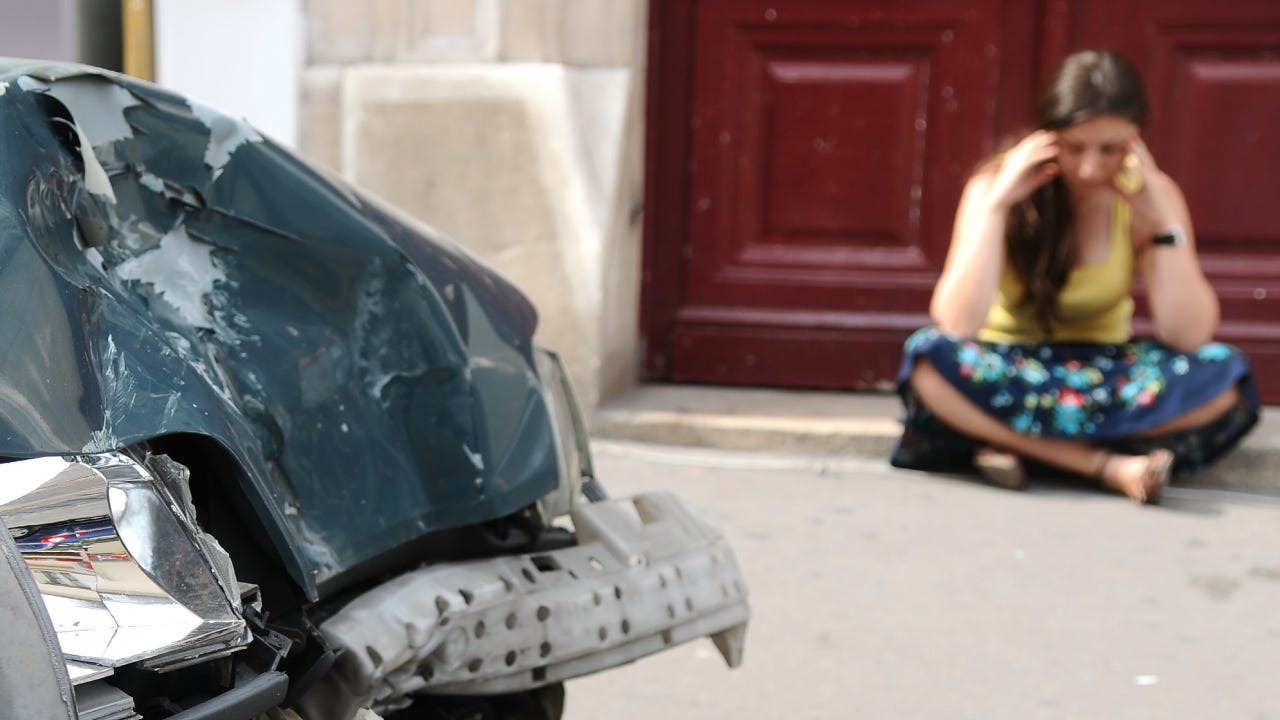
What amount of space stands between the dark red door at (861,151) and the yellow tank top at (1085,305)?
0.61m

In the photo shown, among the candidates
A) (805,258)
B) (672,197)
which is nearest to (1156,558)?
(805,258)

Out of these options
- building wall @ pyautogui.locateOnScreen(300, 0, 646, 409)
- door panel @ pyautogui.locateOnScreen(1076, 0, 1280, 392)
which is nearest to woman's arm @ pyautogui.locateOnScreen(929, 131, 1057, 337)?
door panel @ pyautogui.locateOnScreen(1076, 0, 1280, 392)

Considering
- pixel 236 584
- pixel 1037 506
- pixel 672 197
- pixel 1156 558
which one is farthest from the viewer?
pixel 672 197

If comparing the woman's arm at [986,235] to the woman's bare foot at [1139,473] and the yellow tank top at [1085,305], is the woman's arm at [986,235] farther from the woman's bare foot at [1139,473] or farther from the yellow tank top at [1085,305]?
the woman's bare foot at [1139,473]

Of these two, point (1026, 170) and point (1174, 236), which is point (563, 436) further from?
point (1174, 236)

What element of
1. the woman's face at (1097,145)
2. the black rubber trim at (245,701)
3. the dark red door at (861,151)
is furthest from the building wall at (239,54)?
the black rubber trim at (245,701)

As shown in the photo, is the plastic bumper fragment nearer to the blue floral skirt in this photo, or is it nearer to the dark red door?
the blue floral skirt

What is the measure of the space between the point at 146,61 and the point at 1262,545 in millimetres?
3760

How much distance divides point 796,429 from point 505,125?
1.30 metres

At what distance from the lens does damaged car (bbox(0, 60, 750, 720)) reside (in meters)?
1.15

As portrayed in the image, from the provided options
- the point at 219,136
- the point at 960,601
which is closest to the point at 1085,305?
the point at 960,601

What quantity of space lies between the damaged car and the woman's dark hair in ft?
7.32

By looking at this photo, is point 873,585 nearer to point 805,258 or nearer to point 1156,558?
point 1156,558

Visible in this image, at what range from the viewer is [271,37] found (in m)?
4.68
